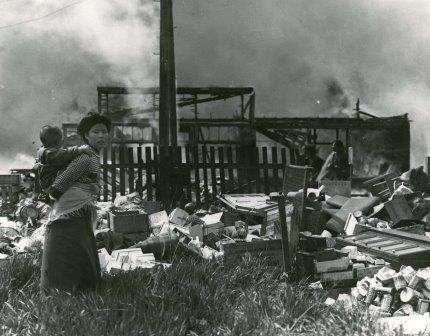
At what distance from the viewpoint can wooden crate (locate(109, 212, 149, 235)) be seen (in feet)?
25.7

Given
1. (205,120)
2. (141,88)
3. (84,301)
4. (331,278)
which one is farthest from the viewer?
(141,88)

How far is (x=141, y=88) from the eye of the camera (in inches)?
936

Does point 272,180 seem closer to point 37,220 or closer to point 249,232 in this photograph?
point 249,232

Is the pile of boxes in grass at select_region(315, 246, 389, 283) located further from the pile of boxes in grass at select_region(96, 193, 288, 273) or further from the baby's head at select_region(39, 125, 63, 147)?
the baby's head at select_region(39, 125, 63, 147)

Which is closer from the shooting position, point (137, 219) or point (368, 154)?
point (137, 219)

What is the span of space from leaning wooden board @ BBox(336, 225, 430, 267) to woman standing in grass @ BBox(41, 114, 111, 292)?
3.32 metres

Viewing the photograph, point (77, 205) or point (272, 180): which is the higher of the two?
point (77, 205)

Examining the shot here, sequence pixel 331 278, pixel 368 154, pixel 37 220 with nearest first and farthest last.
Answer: pixel 331 278
pixel 37 220
pixel 368 154

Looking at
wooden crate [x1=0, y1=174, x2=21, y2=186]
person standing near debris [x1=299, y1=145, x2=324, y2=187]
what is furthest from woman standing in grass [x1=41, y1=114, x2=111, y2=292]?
wooden crate [x1=0, y1=174, x2=21, y2=186]

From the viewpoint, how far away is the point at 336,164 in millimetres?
11250

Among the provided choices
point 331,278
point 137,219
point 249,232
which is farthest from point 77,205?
point 249,232

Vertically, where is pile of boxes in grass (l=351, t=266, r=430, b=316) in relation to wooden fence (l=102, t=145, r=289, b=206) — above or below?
below

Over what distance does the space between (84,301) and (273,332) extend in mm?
1580

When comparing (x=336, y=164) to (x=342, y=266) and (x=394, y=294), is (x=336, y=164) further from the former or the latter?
(x=394, y=294)
